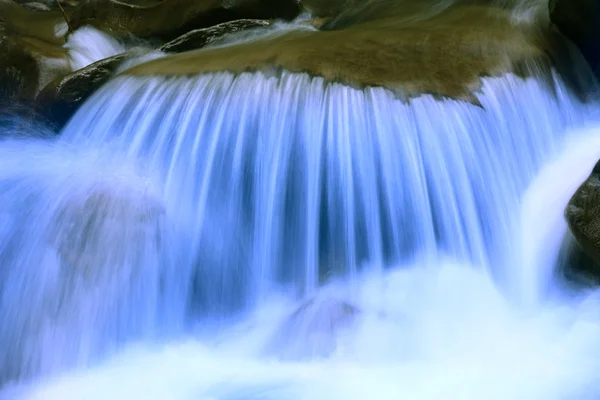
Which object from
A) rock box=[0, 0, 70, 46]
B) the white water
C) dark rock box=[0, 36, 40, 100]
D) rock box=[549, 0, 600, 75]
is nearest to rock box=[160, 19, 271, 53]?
the white water

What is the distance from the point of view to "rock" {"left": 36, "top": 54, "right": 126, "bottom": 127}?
525 cm

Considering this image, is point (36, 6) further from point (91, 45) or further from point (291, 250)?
point (291, 250)

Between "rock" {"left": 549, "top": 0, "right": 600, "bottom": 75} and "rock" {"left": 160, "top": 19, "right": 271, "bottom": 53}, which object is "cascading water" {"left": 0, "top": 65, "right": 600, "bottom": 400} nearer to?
"rock" {"left": 549, "top": 0, "right": 600, "bottom": 75}

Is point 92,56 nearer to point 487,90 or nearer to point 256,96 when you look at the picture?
point 256,96

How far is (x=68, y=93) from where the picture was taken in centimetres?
526

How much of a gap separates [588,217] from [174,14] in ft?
16.2

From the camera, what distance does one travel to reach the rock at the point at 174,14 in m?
6.41

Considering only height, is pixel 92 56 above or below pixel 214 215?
above

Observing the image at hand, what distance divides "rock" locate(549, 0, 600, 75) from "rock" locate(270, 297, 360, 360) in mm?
3164

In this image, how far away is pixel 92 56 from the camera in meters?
6.77

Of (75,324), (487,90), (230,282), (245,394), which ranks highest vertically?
(487,90)

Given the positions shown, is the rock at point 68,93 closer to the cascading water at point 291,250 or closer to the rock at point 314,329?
the cascading water at point 291,250

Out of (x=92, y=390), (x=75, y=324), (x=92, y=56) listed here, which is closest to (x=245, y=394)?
(x=92, y=390)

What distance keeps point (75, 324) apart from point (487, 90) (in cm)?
314
